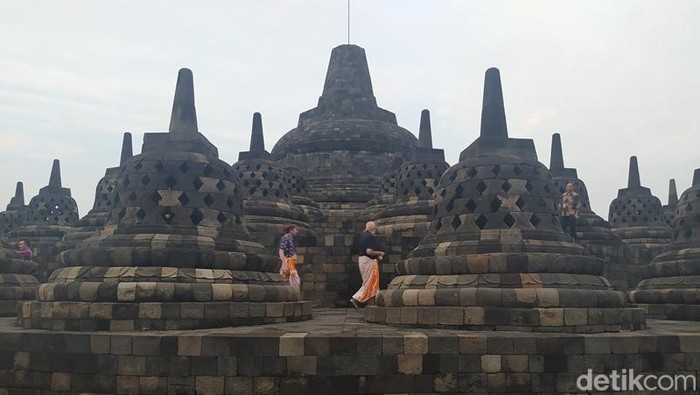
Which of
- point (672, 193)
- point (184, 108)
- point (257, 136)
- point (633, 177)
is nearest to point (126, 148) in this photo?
point (257, 136)

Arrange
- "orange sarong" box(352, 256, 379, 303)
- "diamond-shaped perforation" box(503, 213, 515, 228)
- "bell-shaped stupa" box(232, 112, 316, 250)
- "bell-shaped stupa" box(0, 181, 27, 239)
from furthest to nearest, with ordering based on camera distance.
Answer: "bell-shaped stupa" box(0, 181, 27, 239) < "bell-shaped stupa" box(232, 112, 316, 250) < "orange sarong" box(352, 256, 379, 303) < "diamond-shaped perforation" box(503, 213, 515, 228)

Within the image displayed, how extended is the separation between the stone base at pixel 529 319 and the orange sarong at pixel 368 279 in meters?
2.46

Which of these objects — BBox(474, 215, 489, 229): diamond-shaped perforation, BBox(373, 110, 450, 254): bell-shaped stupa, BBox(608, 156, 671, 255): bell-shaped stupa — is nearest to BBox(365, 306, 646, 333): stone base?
BBox(474, 215, 489, 229): diamond-shaped perforation

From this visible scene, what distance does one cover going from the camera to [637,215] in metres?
21.9

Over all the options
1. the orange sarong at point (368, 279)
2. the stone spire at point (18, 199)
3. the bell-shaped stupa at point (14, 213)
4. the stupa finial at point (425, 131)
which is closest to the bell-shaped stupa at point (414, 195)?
the stupa finial at point (425, 131)

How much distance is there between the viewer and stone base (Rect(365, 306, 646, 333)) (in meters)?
7.11

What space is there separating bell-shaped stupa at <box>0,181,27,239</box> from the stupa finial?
1668 cm

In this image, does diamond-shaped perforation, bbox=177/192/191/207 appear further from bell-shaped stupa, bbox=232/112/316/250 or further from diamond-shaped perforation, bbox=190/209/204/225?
bell-shaped stupa, bbox=232/112/316/250

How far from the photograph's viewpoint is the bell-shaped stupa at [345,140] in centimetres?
2239

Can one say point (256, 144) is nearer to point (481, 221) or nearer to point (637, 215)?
point (481, 221)

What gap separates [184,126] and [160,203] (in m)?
1.52

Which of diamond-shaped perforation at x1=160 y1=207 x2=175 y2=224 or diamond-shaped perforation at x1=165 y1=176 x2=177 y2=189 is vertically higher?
diamond-shaped perforation at x1=165 y1=176 x2=177 y2=189

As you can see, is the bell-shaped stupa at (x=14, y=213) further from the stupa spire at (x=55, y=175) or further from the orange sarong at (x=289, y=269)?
the orange sarong at (x=289, y=269)

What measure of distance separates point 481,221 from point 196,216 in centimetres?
436
